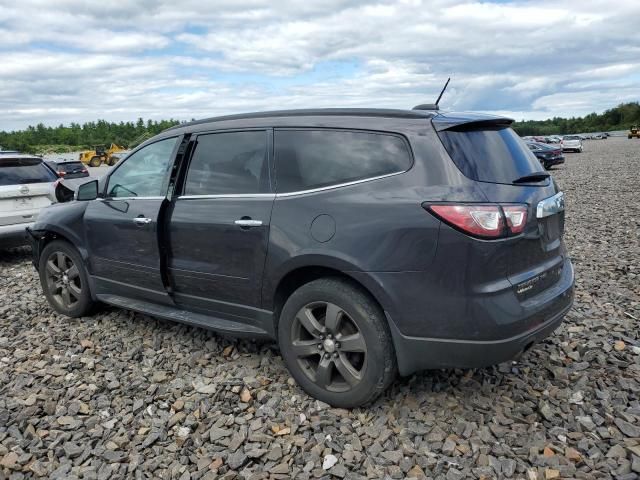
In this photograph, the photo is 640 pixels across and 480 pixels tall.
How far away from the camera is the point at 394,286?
3.02m

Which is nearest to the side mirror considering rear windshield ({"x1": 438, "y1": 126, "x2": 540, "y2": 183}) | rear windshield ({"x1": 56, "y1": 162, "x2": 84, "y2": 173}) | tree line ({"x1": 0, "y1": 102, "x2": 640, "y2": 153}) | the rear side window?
the rear side window

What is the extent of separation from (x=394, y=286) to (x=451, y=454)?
37.2 inches

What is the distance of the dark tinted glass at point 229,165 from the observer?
3.76m

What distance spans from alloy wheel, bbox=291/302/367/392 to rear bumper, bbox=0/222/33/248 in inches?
231

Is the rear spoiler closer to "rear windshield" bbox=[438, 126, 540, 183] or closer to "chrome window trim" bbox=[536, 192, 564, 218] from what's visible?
"rear windshield" bbox=[438, 126, 540, 183]

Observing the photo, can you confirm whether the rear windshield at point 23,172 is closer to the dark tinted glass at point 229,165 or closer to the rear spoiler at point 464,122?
the dark tinted glass at point 229,165

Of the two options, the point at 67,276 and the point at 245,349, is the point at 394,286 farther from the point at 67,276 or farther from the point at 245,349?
the point at 67,276

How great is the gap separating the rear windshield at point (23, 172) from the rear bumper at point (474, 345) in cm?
701

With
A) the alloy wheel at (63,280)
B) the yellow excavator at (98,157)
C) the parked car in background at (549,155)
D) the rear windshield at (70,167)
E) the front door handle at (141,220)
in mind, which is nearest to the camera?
the front door handle at (141,220)

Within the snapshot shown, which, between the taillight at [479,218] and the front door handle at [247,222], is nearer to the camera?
the taillight at [479,218]

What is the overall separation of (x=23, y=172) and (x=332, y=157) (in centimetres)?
657

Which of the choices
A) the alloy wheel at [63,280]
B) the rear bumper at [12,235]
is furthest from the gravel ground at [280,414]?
the rear bumper at [12,235]

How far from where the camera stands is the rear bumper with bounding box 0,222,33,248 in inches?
305

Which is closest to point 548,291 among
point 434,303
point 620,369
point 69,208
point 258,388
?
point 434,303
